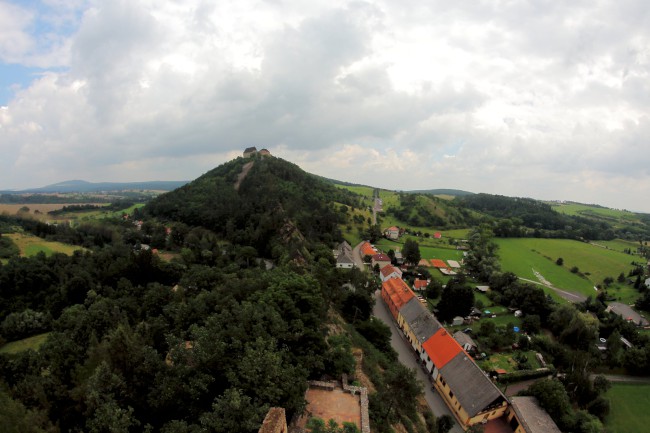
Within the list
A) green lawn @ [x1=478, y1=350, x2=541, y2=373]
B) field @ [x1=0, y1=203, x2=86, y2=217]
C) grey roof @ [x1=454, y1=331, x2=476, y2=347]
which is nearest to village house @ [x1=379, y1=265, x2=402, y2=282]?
grey roof @ [x1=454, y1=331, x2=476, y2=347]

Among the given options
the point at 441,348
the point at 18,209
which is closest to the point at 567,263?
the point at 441,348

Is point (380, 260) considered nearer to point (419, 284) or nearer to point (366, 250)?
point (366, 250)

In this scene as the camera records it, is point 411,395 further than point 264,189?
No

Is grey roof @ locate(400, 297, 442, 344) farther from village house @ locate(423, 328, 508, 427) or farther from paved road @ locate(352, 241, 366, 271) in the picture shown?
paved road @ locate(352, 241, 366, 271)

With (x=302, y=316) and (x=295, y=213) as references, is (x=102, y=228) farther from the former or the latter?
(x=302, y=316)

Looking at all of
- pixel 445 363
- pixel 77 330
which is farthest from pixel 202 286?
pixel 445 363
